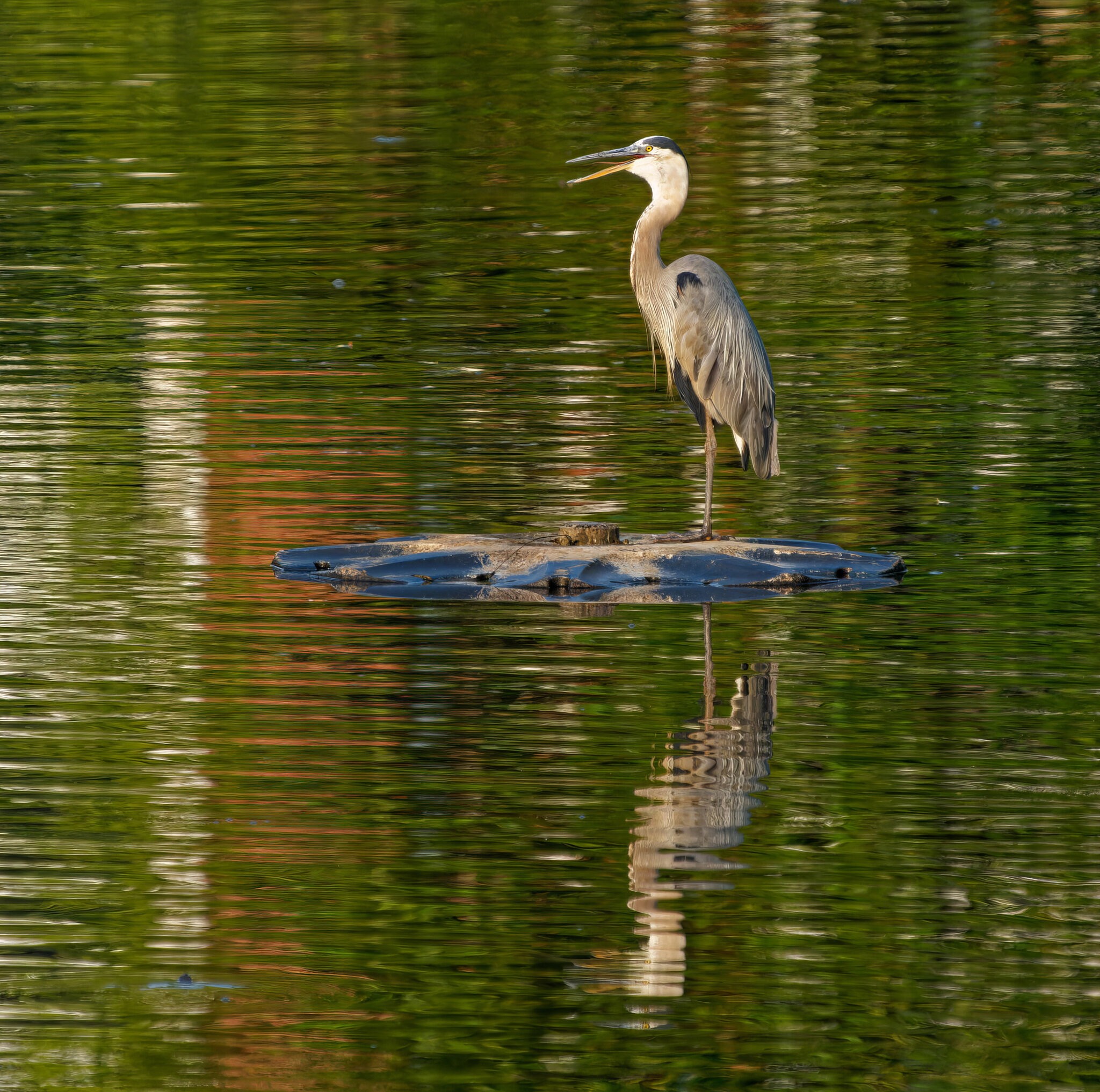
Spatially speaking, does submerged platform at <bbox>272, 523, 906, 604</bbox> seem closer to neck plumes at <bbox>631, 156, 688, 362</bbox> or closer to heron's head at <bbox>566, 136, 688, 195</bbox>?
neck plumes at <bbox>631, 156, 688, 362</bbox>

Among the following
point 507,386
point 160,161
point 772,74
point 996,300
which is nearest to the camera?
point 507,386

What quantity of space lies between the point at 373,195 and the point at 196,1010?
1846 cm

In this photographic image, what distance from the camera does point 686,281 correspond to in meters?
11.8

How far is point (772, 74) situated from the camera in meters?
31.7

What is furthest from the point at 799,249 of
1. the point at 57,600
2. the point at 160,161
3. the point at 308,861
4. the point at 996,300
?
the point at 308,861

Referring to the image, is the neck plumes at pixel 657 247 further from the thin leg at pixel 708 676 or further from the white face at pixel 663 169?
the thin leg at pixel 708 676

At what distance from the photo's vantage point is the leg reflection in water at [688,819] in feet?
20.9

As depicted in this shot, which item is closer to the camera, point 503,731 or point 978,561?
point 503,731

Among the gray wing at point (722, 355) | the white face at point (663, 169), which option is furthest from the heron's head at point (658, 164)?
the gray wing at point (722, 355)

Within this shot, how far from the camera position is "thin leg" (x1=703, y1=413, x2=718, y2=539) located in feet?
36.8

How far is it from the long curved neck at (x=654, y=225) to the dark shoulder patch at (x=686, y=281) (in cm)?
16

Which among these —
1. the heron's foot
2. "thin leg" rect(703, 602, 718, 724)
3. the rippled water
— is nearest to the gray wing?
the rippled water

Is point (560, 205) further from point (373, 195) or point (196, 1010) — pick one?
point (196, 1010)

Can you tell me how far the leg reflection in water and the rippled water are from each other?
20 millimetres
